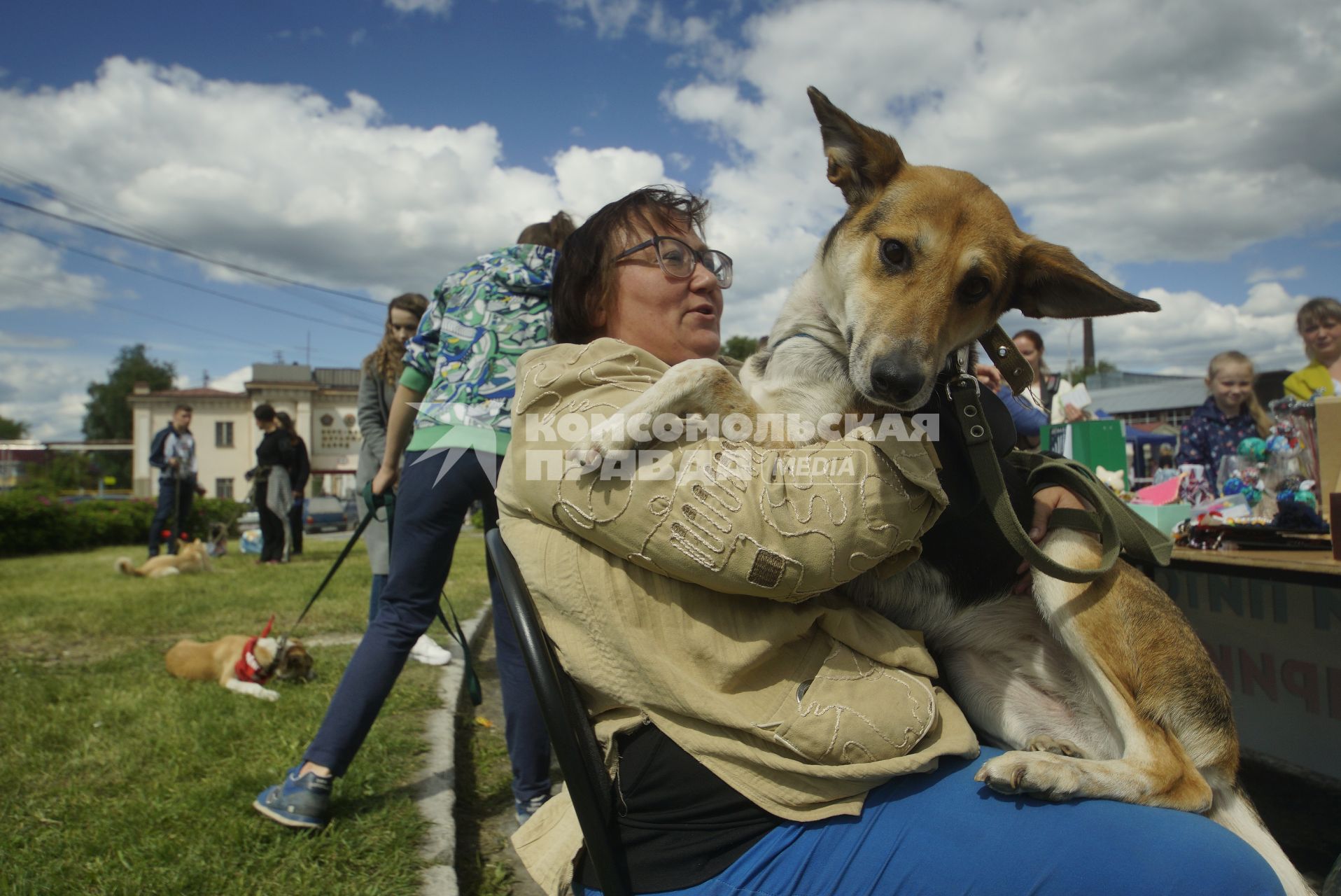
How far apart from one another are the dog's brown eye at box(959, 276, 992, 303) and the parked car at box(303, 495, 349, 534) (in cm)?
2596

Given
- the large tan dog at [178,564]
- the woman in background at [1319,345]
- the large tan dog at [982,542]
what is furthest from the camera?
the large tan dog at [178,564]

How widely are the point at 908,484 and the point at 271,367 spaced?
57630 mm

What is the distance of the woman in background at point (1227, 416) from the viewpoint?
494cm

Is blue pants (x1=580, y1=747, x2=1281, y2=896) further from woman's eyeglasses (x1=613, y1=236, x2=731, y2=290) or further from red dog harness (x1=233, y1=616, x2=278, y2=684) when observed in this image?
red dog harness (x1=233, y1=616, x2=278, y2=684)

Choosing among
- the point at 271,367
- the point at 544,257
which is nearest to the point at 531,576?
the point at 544,257

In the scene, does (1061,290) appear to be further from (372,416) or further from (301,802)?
(372,416)

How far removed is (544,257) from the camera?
301 centimetres

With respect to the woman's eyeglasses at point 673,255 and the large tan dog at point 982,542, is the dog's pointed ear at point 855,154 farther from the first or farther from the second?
the woman's eyeglasses at point 673,255

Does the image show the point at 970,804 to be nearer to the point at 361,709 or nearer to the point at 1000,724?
the point at 1000,724

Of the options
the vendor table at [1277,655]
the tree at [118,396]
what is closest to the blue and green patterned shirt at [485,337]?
the vendor table at [1277,655]

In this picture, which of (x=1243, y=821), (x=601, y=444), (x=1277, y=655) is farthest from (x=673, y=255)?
(x=1277, y=655)

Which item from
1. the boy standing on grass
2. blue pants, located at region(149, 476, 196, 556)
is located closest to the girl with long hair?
the boy standing on grass

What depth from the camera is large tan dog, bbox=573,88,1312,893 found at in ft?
5.36

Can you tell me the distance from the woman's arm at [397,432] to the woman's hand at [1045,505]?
8.01 ft
